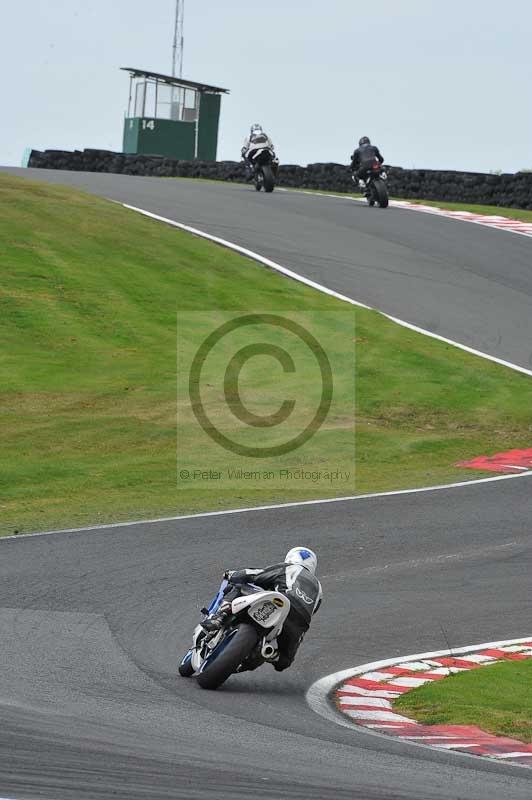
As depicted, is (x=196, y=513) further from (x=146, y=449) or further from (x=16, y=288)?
(x=16, y=288)

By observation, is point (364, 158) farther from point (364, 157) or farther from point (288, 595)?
point (288, 595)

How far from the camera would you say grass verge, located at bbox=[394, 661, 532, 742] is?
724cm

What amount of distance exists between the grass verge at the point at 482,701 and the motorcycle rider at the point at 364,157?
22.8 meters

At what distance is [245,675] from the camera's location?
8133 millimetres

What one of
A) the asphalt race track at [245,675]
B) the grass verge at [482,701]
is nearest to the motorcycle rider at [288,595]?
the asphalt race track at [245,675]

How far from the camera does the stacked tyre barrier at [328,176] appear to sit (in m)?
34.6

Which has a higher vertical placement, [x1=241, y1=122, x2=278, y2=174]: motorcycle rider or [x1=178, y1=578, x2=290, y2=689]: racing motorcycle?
[x1=241, y1=122, x2=278, y2=174]: motorcycle rider

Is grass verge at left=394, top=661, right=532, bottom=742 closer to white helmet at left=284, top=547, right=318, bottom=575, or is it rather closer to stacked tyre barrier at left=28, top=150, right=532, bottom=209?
white helmet at left=284, top=547, right=318, bottom=575

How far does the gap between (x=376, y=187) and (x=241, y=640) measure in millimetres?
24908

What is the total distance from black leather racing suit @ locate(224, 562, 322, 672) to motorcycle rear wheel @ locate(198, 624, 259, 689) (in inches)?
11.1

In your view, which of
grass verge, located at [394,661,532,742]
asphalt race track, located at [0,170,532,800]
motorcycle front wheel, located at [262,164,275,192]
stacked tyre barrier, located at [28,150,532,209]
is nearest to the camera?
asphalt race track, located at [0,170,532,800]

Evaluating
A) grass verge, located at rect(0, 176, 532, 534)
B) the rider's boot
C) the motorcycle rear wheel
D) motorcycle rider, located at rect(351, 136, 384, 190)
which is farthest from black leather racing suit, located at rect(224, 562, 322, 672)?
motorcycle rider, located at rect(351, 136, 384, 190)

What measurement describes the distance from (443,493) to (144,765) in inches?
327

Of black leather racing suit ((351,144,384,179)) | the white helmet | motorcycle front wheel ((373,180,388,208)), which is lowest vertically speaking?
the white helmet
